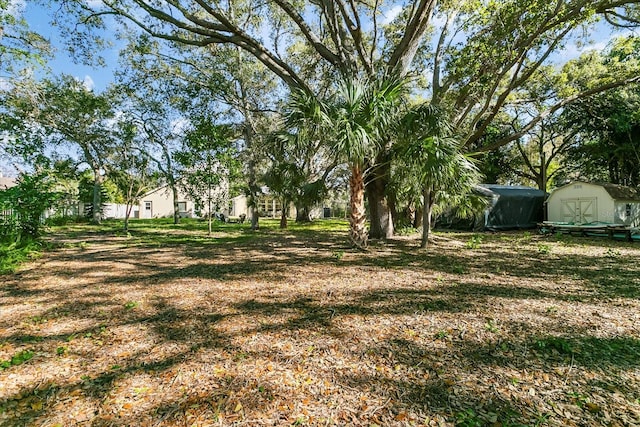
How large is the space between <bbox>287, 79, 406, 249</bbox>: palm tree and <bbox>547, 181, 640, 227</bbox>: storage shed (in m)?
13.5

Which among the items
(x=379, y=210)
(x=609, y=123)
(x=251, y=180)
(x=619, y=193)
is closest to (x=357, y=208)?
(x=379, y=210)

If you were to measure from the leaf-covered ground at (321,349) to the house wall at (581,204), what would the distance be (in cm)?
1125

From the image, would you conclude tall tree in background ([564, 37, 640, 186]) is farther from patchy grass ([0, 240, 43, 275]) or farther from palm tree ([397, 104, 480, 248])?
patchy grass ([0, 240, 43, 275])

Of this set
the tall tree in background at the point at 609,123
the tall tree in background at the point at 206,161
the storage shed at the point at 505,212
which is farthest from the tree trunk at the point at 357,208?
the tall tree in background at the point at 609,123

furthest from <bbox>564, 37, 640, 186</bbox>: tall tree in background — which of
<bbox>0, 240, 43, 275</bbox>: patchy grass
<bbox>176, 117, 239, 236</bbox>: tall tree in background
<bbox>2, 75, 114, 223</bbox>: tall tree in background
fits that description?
<bbox>2, 75, 114, 223</bbox>: tall tree in background

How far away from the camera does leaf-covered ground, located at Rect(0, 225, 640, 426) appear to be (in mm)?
2021

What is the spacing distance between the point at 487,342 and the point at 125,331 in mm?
3685

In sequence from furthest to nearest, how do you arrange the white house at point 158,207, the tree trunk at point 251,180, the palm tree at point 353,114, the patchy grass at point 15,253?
the white house at point 158,207 → the tree trunk at point 251,180 → the palm tree at point 353,114 → the patchy grass at point 15,253

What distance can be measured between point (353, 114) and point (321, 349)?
536cm

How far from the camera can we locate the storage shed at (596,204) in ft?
46.2

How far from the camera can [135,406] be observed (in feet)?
6.81

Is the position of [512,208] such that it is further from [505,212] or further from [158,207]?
→ [158,207]

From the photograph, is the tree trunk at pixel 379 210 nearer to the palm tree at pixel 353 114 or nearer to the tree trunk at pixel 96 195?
the palm tree at pixel 353 114

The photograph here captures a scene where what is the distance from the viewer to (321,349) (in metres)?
2.83
